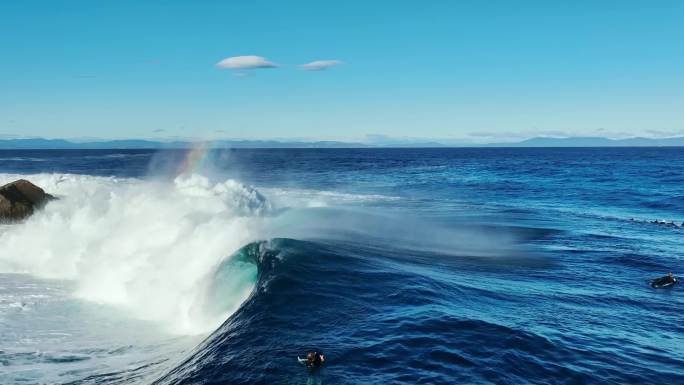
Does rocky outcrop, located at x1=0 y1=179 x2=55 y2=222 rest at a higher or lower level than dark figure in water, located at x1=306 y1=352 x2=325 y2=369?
Answer: higher

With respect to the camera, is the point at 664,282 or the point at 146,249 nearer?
the point at 664,282

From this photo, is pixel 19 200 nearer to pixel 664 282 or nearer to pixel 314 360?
pixel 314 360

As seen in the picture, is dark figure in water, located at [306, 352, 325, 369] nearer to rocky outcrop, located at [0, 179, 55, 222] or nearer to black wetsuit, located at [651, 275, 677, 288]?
black wetsuit, located at [651, 275, 677, 288]

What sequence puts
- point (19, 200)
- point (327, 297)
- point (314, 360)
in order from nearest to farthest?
point (314, 360), point (327, 297), point (19, 200)

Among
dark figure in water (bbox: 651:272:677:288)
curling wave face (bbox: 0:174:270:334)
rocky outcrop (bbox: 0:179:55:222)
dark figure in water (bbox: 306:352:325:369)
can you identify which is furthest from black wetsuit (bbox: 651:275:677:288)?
rocky outcrop (bbox: 0:179:55:222)

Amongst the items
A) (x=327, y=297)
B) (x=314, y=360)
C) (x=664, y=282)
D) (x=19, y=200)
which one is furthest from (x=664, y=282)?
(x=19, y=200)
